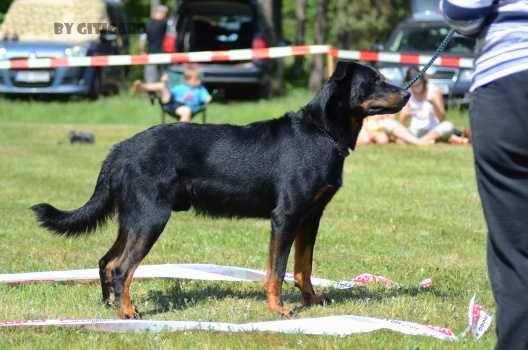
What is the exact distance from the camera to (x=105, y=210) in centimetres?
588

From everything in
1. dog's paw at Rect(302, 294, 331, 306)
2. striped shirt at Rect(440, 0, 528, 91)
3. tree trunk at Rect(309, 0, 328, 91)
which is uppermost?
striped shirt at Rect(440, 0, 528, 91)

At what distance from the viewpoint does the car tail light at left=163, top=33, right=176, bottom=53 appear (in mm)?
20312

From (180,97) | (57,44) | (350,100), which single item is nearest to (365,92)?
(350,100)

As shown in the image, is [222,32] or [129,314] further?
[222,32]

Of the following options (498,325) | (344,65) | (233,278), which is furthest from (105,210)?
(498,325)

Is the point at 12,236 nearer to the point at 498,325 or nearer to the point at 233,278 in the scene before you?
the point at 233,278

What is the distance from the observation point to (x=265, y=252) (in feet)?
24.9

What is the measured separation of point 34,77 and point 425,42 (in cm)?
787

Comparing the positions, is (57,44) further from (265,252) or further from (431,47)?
(265,252)

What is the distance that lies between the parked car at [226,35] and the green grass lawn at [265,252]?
313 inches

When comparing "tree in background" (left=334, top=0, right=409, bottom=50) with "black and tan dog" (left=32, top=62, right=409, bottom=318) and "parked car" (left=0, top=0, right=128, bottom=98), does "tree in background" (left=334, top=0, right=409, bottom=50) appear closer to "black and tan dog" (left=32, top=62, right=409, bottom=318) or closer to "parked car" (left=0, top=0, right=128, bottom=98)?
"parked car" (left=0, top=0, right=128, bottom=98)

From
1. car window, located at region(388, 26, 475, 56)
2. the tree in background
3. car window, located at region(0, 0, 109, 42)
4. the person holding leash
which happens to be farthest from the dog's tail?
the tree in background

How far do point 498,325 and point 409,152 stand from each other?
1011cm

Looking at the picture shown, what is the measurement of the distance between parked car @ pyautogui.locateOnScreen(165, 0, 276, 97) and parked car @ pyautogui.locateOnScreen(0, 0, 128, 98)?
157cm
